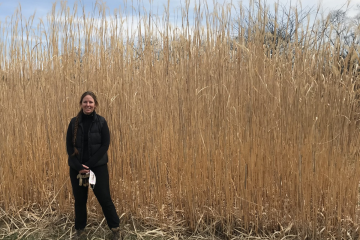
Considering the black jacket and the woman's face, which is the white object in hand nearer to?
the black jacket

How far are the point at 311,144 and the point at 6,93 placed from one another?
288 cm

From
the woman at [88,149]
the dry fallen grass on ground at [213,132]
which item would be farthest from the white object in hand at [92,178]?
the dry fallen grass on ground at [213,132]

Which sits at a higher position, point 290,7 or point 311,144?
point 290,7

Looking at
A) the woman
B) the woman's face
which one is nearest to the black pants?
the woman

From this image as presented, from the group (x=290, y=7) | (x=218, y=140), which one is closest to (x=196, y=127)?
(x=218, y=140)

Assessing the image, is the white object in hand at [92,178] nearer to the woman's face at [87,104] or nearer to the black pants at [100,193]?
the black pants at [100,193]

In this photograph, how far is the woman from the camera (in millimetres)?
1809

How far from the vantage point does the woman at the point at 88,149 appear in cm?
181

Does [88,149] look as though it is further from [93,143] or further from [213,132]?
[213,132]

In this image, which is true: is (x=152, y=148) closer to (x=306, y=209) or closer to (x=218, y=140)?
(x=218, y=140)

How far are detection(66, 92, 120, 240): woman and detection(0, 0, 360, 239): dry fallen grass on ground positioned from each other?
33 cm

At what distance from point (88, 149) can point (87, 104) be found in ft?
1.01

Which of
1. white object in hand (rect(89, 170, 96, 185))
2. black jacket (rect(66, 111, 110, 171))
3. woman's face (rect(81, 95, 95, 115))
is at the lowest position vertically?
white object in hand (rect(89, 170, 96, 185))

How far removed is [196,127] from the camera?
206 cm
